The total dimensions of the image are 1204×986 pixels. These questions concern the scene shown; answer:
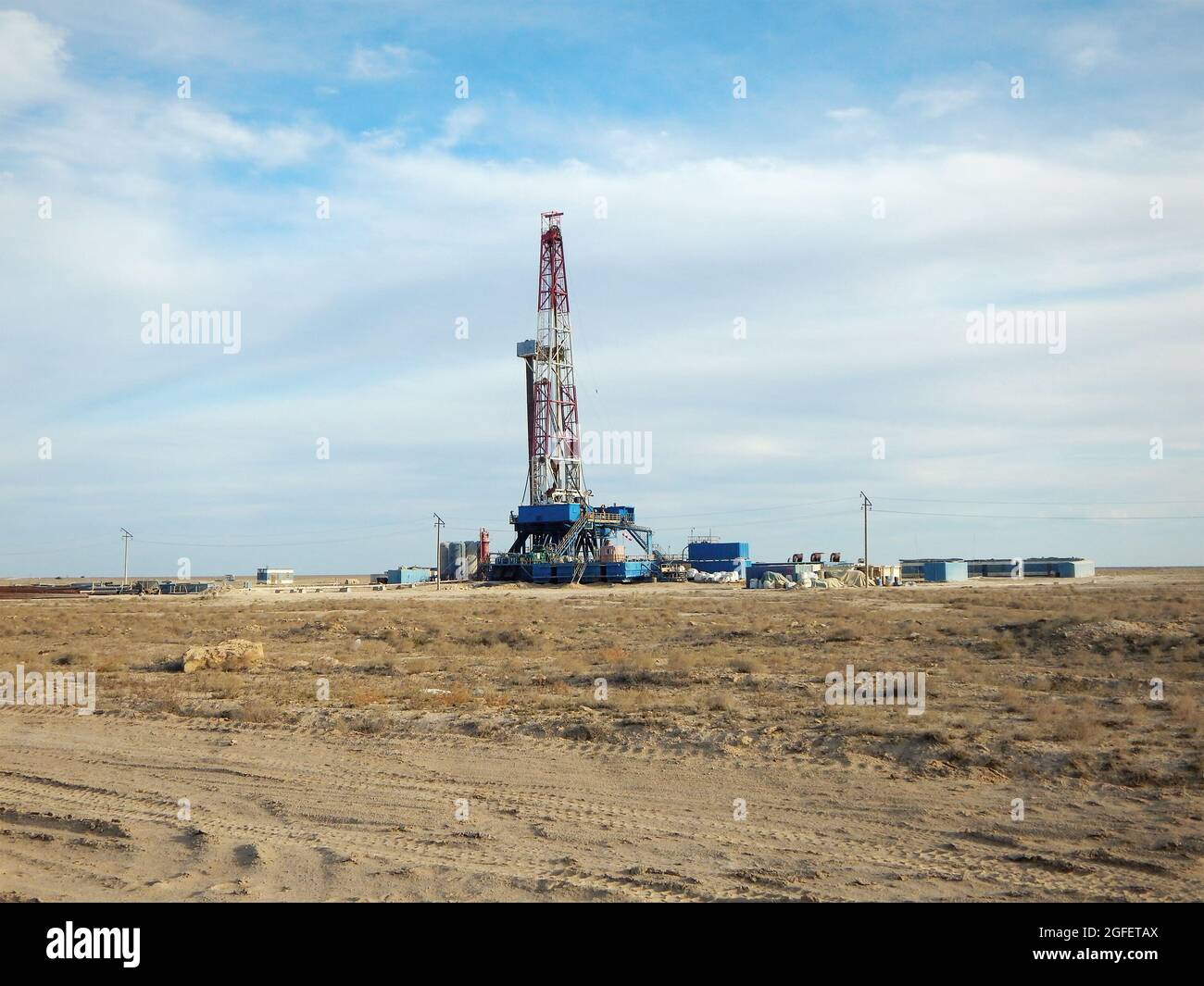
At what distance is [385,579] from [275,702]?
71.6m

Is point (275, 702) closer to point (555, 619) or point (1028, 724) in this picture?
point (1028, 724)

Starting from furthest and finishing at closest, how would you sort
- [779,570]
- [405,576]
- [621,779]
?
[405,576] < [779,570] < [621,779]

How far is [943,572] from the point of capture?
75.1 metres

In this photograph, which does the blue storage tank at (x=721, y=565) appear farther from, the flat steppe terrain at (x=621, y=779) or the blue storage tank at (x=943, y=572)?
the flat steppe terrain at (x=621, y=779)

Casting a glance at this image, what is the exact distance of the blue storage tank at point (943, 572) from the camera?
74.7 metres

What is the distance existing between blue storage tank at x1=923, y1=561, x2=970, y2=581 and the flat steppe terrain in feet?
179

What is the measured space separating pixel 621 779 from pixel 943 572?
69902mm

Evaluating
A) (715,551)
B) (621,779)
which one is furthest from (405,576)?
(621,779)

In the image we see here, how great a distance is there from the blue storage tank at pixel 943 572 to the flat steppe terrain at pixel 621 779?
54.7 meters

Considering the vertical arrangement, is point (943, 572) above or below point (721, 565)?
below

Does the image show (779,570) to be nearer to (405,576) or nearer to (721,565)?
(721,565)

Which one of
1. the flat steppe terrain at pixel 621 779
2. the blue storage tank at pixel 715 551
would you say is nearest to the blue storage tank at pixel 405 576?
the blue storage tank at pixel 715 551

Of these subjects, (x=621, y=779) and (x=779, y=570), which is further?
(x=779, y=570)
